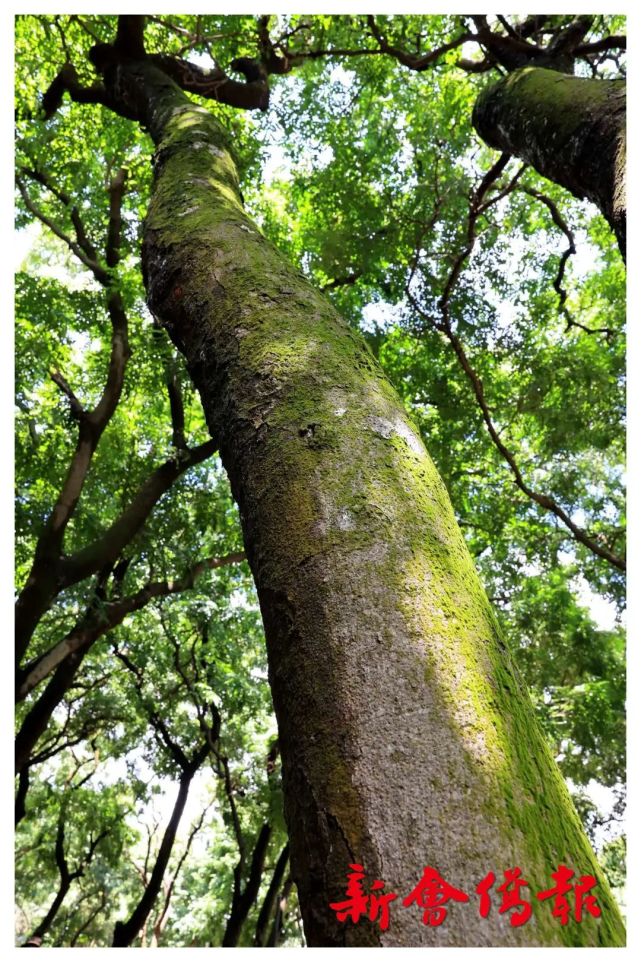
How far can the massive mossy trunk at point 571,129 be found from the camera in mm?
2283

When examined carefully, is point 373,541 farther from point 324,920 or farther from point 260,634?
point 260,634

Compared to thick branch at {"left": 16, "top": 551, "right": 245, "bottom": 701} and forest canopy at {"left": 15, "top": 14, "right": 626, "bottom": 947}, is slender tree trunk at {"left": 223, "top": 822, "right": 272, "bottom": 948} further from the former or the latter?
thick branch at {"left": 16, "top": 551, "right": 245, "bottom": 701}

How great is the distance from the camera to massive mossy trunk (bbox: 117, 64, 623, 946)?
31.5 inches

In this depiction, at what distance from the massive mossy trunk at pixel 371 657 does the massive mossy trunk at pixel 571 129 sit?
4.53ft

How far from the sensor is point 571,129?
254 cm

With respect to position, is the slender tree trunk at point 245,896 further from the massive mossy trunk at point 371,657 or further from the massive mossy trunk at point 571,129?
the massive mossy trunk at point 371,657

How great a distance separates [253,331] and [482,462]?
24.2ft

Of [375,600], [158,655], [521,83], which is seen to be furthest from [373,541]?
[158,655]

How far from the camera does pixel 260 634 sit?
1032 cm

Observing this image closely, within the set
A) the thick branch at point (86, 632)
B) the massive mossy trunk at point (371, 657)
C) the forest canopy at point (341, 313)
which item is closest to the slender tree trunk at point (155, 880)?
the forest canopy at point (341, 313)

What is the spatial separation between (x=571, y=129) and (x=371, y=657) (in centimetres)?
243

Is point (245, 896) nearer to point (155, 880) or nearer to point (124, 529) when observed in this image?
point (155, 880)

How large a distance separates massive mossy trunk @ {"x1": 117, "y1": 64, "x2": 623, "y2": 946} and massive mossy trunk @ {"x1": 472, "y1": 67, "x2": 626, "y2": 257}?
1379 mm

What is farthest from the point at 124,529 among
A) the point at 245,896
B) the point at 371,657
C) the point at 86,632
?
the point at 245,896
